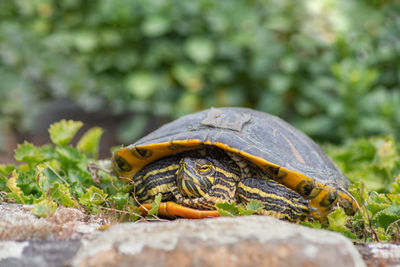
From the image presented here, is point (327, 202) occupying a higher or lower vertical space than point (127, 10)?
lower

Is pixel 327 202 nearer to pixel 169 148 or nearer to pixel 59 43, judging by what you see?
pixel 169 148

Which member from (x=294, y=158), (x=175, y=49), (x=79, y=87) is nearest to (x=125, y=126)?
(x=79, y=87)

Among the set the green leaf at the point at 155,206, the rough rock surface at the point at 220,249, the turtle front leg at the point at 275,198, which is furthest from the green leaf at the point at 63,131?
the rough rock surface at the point at 220,249

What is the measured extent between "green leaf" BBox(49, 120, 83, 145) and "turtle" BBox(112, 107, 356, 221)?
464 millimetres

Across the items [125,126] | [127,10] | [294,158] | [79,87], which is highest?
[127,10]

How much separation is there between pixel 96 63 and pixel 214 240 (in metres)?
5.33

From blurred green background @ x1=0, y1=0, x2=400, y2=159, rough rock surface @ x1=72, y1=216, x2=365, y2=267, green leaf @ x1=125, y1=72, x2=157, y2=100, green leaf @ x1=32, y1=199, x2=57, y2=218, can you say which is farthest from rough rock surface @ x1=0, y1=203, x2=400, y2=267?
green leaf @ x1=125, y1=72, x2=157, y2=100

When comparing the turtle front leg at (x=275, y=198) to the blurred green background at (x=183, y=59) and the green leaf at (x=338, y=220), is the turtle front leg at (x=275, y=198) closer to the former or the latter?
the green leaf at (x=338, y=220)

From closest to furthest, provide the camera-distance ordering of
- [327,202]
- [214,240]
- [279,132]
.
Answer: [214,240]
[327,202]
[279,132]

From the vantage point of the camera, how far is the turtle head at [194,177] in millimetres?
2000

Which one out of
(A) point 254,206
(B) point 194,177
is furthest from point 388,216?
(B) point 194,177

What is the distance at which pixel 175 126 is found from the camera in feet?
7.75

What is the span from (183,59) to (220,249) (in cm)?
502

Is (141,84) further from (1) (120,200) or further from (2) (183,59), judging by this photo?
(1) (120,200)
